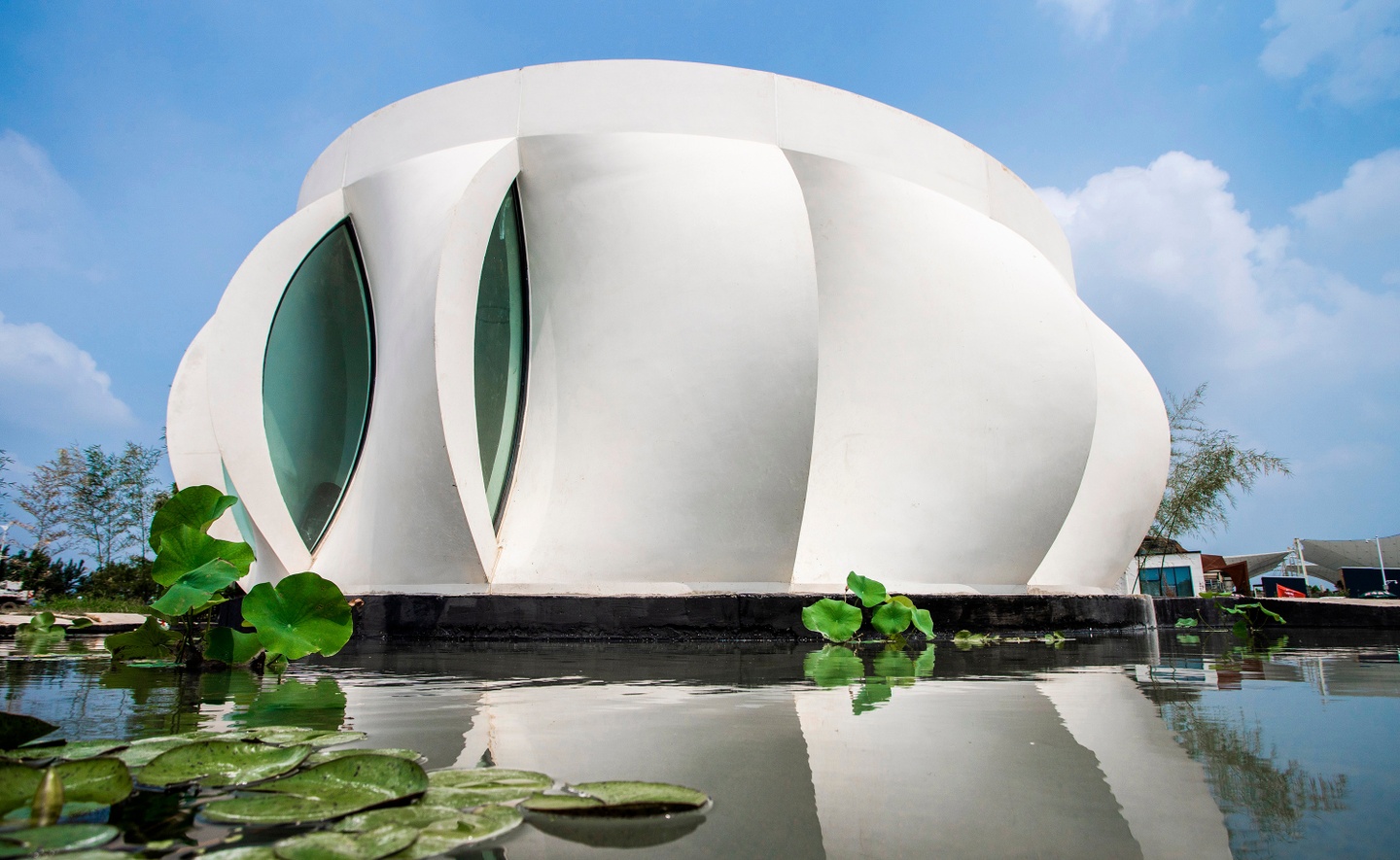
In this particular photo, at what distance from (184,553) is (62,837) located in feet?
6.36

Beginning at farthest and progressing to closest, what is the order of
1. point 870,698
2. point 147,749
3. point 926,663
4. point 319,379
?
1. point 319,379
2. point 926,663
3. point 870,698
4. point 147,749

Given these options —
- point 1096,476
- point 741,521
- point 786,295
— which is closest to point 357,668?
point 741,521

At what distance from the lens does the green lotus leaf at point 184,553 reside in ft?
7.82

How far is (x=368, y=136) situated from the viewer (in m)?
7.64

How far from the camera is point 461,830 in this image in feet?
2.61

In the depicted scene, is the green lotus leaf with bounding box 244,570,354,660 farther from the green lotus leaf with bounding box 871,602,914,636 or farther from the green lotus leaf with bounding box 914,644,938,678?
the green lotus leaf with bounding box 871,602,914,636

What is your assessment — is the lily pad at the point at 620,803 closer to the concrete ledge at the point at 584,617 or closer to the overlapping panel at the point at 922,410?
the concrete ledge at the point at 584,617

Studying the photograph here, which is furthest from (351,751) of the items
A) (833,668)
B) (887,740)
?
(833,668)

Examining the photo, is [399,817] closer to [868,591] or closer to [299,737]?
[299,737]

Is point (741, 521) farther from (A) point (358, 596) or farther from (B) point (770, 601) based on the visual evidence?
(A) point (358, 596)

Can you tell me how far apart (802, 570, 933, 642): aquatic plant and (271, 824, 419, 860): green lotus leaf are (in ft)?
13.5

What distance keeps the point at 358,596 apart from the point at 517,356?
8.01ft

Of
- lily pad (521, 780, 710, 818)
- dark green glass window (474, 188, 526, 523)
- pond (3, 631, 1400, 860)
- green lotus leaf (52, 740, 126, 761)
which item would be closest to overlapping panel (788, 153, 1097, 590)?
dark green glass window (474, 188, 526, 523)

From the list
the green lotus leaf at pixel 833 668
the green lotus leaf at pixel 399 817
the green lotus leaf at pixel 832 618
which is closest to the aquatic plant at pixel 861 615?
the green lotus leaf at pixel 832 618
